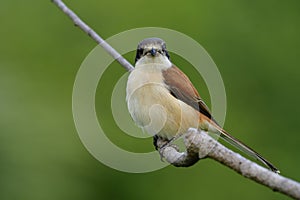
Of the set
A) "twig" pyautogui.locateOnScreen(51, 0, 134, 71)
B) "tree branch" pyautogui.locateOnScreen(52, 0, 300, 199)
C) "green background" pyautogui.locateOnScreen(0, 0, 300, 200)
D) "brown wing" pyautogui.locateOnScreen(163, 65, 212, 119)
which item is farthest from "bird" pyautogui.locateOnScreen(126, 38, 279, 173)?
"green background" pyautogui.locateOnScreen(0, 0, 300, 200)

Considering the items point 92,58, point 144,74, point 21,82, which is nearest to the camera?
point 144,74

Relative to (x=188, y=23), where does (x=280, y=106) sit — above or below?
below

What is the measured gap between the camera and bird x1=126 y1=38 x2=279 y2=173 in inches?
154

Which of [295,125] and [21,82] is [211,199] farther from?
[21,82]

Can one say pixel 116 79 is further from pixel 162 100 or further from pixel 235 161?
pixel 235 161

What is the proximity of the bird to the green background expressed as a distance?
5.84 feet

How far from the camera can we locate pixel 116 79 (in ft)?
20.8

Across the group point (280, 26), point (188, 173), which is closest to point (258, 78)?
point (280, 26)

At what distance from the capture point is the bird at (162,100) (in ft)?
12.8

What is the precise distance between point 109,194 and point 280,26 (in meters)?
3.08

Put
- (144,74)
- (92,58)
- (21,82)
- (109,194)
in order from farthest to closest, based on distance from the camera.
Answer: (21,82) < (109,194) < (92,58) < (144,74)

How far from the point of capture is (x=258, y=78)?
6848mm

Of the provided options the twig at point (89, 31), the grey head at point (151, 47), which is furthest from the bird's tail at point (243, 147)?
the twig at point (89, 31)

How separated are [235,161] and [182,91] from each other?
218cm
